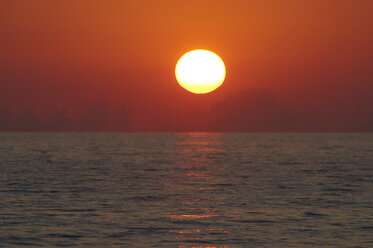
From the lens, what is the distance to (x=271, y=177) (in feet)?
205

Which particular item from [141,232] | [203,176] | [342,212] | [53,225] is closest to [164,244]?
[141,232]

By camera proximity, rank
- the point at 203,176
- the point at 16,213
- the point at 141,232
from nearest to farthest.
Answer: the point at 141,232 < the point at 16,213 < the point at 203,176

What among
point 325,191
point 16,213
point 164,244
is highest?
point 325,191

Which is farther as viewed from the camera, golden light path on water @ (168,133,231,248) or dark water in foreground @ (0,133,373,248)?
golden light path on water @ (168,133,231,248)

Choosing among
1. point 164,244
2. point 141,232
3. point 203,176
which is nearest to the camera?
point 164,244

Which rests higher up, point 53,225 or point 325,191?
point 325,191

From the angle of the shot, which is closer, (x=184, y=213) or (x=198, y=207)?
(x=184, y=213)

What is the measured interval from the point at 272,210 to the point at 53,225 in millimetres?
12928

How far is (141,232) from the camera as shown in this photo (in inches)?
1105

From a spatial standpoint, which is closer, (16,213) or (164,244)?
(164,244)

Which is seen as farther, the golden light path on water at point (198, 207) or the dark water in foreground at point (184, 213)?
the golden light path on water at point (198, 207)

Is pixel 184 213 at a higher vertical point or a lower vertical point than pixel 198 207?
lower

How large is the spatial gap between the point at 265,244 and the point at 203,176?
3927cm

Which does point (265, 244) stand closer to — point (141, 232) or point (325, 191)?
point (141, 232)
